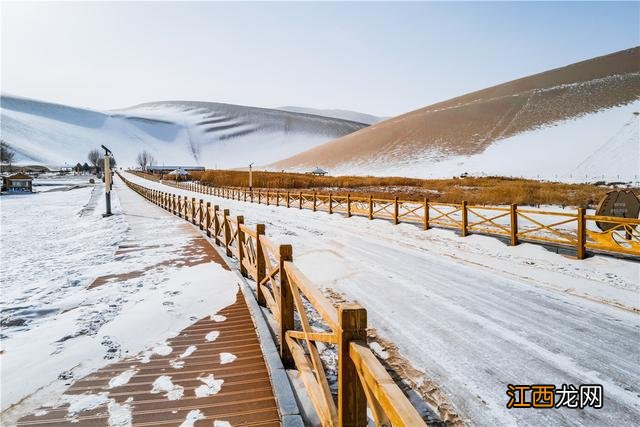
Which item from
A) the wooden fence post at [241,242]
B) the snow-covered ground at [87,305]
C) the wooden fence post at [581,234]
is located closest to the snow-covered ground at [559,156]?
the wooden fence post at [581,234]

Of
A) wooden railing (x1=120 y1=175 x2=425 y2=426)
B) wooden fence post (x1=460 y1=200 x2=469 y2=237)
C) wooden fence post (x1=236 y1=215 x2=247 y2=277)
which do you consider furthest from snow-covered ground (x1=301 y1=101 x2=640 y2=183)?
wooden railing (x1=120 y1=175 x2=425 y2=426)

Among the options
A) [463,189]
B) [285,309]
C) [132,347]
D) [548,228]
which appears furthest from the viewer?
[463,189]

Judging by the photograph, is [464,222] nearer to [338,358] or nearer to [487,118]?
[338,358]

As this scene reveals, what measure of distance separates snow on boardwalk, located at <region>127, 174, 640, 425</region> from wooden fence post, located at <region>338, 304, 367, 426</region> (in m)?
2.05

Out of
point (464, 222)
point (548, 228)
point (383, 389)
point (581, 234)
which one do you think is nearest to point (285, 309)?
point (383, 389)

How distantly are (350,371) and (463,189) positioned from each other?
40.8 metres

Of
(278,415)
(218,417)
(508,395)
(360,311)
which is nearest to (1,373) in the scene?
(218,417)

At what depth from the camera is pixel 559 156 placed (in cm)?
7238

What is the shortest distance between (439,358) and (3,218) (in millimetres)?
27736

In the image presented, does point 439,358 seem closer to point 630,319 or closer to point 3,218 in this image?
point 630,319

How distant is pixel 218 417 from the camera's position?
350cm

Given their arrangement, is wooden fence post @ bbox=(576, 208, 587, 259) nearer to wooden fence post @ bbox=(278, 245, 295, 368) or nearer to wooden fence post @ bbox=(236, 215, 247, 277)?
wooden fence post @ bbox=(236, 215, 247, 277)

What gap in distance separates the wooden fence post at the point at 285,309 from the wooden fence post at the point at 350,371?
208 centimetres

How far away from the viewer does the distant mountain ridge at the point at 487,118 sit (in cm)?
9194
